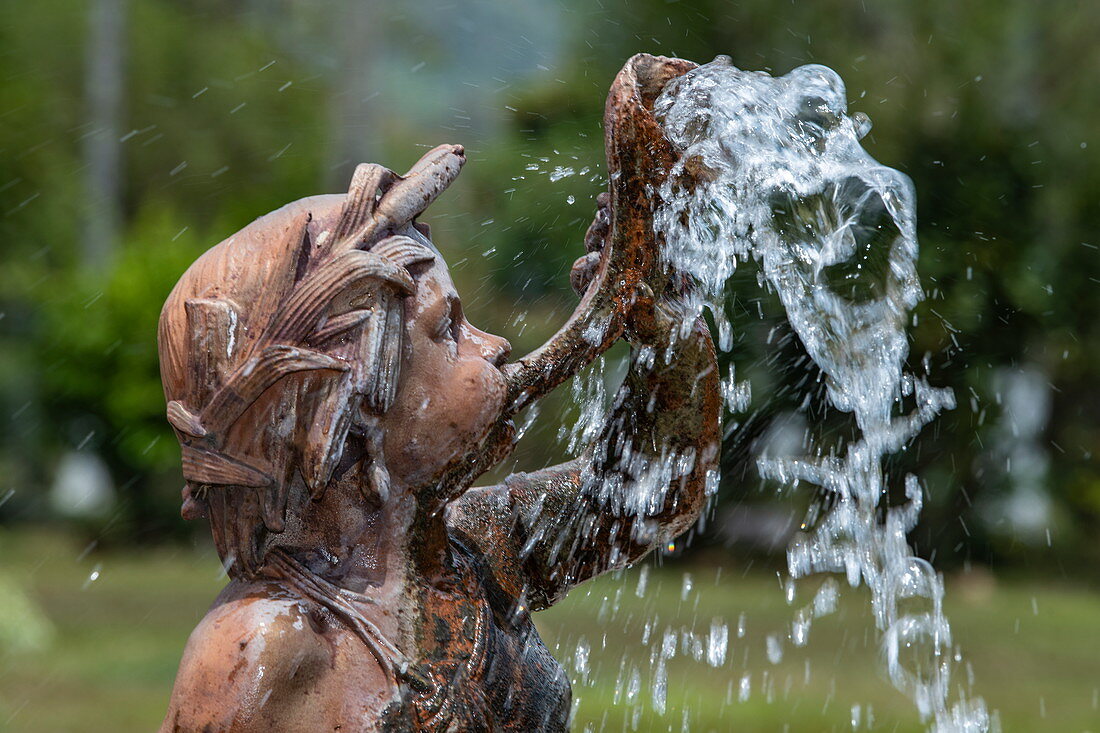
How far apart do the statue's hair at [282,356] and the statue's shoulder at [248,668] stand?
117 millimetres

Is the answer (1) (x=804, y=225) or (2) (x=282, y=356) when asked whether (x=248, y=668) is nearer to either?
(2) (x=282, y=356)

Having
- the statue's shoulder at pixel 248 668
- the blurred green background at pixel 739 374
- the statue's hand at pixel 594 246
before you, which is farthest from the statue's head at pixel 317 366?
the blurred green background at pixel 739 374

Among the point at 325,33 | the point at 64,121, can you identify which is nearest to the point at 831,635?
the point at 325,33

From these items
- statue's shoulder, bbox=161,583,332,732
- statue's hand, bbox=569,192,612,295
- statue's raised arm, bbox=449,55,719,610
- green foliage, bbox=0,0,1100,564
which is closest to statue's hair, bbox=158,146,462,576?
statue's shoulder, bbox=161,583,332,732

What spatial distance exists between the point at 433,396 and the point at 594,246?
0.52 metres

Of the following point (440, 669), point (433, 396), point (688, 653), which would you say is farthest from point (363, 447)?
point (688, 653)

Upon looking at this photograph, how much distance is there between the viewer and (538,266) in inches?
393

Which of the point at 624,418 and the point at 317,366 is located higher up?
the point at 317,366

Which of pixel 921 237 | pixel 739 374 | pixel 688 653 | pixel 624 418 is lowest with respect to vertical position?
pixel 688 653

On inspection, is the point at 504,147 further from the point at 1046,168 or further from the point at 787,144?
the point at 787,144

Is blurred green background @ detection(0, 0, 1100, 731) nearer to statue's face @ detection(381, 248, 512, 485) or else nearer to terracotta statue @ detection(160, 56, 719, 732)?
terracotta statue @ detection(160, 56, 719, 732)

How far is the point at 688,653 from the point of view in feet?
30.6

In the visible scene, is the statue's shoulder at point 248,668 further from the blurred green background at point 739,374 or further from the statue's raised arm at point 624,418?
the blurred green background at point 739,374

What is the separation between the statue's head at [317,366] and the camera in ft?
5.96
